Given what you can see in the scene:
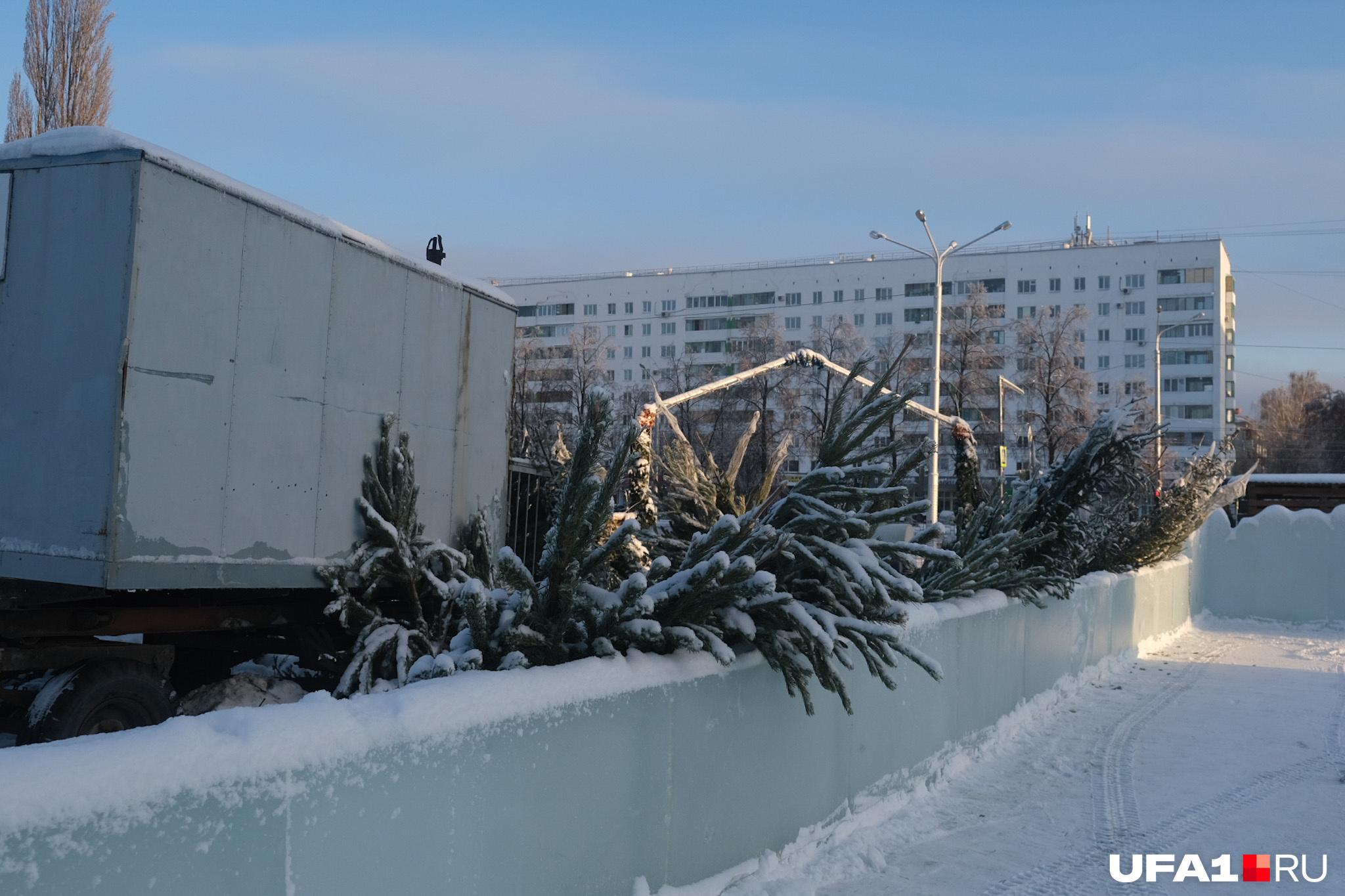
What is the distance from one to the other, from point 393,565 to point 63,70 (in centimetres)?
2270

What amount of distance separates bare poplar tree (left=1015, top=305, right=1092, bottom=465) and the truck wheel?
1856 inches

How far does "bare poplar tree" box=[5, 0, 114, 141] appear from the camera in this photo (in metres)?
23.8

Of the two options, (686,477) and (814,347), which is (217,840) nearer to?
(686,477)

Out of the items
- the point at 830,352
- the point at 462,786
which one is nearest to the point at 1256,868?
the point at 462,786

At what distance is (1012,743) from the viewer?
27.6ft

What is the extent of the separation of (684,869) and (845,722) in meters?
1.65

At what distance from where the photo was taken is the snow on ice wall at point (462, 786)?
2.37m

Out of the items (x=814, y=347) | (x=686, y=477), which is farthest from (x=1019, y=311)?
(x=686, y=477)

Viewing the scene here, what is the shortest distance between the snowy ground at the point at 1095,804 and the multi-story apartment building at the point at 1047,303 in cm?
6490

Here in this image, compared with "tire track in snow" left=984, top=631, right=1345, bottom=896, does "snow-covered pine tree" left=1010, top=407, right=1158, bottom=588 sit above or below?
above

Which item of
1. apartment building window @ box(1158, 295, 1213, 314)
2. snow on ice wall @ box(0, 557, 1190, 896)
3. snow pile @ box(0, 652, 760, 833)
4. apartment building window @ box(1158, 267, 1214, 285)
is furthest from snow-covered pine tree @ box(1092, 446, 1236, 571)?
apartment building window @ box(1158, 267, 1214, 285)

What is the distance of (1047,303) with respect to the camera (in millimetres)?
80250

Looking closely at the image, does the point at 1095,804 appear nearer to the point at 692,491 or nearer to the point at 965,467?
the point at 692,491

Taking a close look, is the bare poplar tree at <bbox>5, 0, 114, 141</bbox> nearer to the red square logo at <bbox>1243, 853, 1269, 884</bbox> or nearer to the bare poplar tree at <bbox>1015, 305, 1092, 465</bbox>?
the red square logo at <bbox>1243, 853, 1269, 884</bbox>
